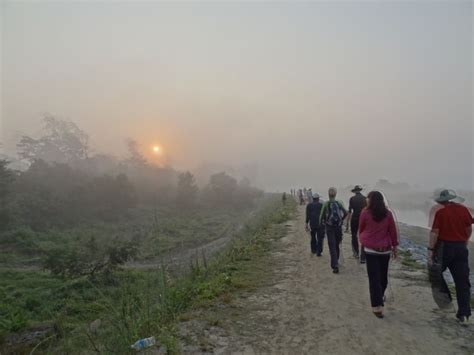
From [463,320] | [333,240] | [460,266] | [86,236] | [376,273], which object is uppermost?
[460,266]

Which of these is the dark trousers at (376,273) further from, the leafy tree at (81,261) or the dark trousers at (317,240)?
the leafy tree at (81,261)

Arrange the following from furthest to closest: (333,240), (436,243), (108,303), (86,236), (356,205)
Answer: (86,236)
(356,205)
(333,240)
(436,243)
(108,303)

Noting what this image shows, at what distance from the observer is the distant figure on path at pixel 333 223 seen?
8336 millimetres

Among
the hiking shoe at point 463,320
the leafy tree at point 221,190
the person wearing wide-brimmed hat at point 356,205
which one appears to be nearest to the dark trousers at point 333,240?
the person wearing wide-brimmed hat at point 356,205

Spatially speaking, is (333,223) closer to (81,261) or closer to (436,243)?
(436,243)

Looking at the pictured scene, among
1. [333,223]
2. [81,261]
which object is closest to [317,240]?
[333,223]

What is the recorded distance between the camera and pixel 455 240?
508cm

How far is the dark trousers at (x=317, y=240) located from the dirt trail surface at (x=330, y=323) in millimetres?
2058

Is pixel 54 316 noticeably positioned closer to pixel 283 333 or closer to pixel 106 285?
pixel 106 285

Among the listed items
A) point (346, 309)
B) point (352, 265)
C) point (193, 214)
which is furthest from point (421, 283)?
point (193, 214)

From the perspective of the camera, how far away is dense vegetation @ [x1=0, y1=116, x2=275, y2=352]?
794cm

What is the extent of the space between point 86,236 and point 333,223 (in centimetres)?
2360

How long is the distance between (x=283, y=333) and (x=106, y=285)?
37.1 ft

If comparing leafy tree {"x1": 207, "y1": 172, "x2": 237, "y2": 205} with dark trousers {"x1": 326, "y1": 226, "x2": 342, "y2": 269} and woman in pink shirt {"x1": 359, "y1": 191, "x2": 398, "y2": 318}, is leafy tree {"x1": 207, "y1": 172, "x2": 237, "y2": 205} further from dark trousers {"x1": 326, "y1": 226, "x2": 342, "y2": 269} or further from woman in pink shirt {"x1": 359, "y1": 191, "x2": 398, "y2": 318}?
woman in pink shirt {"x1": 359, "y1": 191, "x2": 398, "y2": 318}
